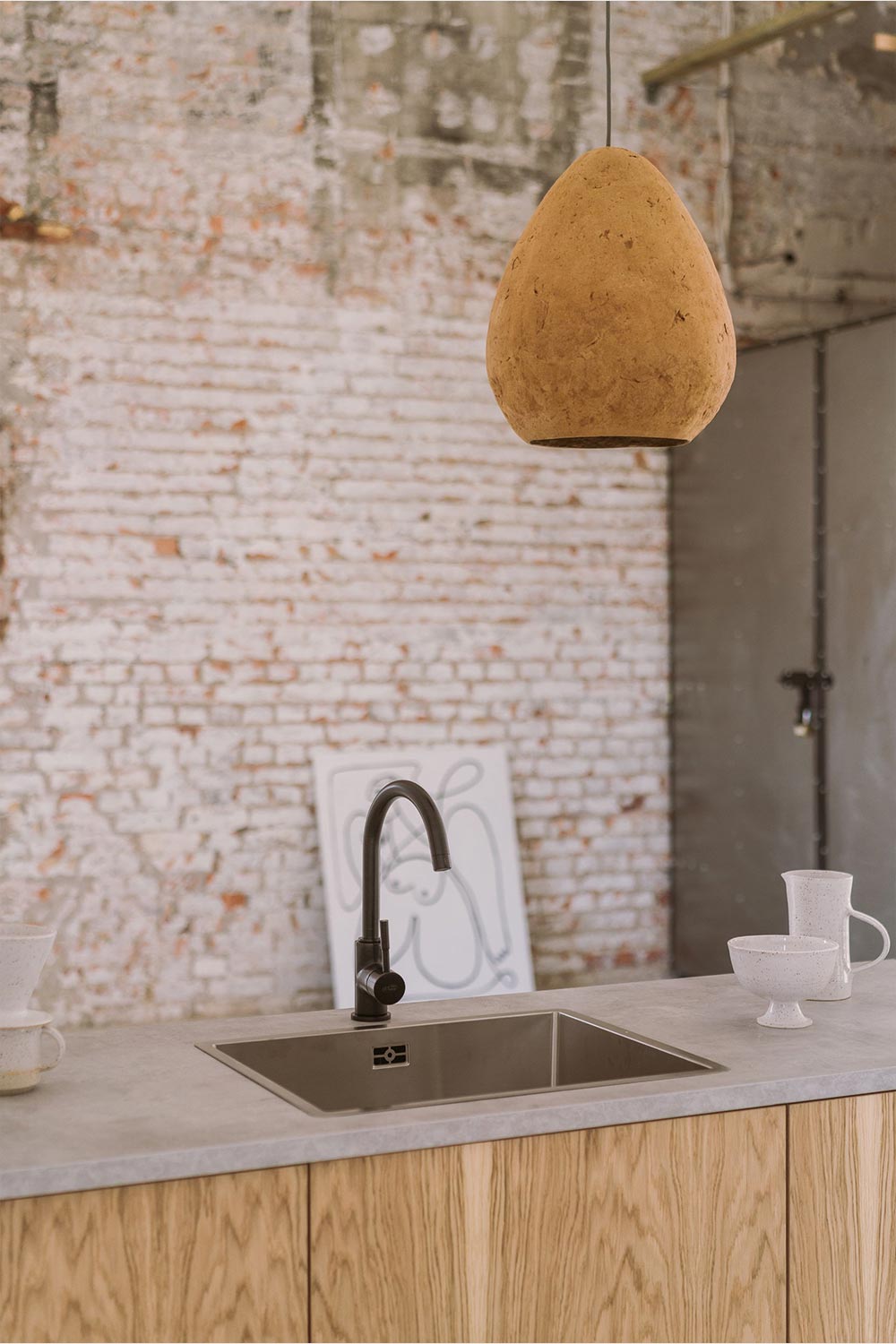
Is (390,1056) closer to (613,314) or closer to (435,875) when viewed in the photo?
(613,314)

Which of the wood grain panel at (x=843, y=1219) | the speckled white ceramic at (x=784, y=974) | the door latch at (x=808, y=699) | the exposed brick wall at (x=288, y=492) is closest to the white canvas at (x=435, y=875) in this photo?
the exposed brick wall at (x=288, y=492)

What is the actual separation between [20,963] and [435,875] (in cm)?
305

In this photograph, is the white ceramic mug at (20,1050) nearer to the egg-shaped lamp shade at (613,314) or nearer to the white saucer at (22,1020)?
the white saucer at (22,1020)

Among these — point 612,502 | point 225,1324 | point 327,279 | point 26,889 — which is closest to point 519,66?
point 327,279

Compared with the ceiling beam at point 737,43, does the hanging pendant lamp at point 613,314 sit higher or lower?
lower

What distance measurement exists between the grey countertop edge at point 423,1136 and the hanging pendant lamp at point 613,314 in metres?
0.90

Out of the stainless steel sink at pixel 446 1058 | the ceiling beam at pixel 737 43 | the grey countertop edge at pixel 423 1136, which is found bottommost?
the stainless steel sink at pixel 446 1058

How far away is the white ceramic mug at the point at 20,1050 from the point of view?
74.1 inches

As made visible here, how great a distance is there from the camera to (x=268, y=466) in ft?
15.9

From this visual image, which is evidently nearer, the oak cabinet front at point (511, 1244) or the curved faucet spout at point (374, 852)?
Result: the oak cabinet front at point (511, 1244)

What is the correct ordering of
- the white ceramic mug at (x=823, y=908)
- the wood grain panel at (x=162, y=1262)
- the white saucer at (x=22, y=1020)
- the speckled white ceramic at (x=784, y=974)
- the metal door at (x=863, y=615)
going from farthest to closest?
the metal door at (x=863, y=615) → the white ceramic mug at (x=823, y=908) → the speckled white ceramic at (x=784, y=974) → the white saucer at (x=22, y=1020) → the wood grain panel at (x=162, y=1262)

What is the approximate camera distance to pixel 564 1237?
6.15ft

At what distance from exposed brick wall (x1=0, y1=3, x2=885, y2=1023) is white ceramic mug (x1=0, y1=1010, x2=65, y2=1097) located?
8.99 feet

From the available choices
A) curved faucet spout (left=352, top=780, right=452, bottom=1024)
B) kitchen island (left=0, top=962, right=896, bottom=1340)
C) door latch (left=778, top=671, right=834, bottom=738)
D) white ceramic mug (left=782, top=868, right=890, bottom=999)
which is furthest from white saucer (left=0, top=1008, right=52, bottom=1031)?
door latch (left=778, top=671, right=834, bottom=738)
